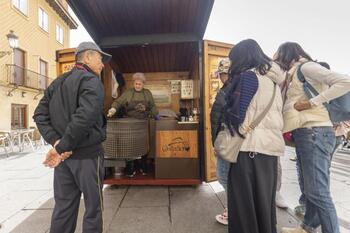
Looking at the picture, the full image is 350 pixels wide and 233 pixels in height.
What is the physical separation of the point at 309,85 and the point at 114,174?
318cm

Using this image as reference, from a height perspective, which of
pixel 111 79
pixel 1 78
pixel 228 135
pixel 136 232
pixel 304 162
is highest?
pixel 1 78

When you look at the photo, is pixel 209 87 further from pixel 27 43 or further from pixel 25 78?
pixel 27 43

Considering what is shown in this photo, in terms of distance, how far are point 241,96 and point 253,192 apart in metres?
0.66

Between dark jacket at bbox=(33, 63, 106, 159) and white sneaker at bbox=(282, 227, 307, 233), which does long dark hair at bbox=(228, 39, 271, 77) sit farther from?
white sneaker at bbox=(282, 227, 307, 233)

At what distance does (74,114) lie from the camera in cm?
169

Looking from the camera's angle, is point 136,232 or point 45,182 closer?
point 136,232

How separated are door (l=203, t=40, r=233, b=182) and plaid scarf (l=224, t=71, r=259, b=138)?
1.96 meters

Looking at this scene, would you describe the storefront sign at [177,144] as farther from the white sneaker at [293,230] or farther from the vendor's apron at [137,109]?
the white sneaker at [293,230]

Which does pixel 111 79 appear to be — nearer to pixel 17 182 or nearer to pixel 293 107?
pixel 17 182

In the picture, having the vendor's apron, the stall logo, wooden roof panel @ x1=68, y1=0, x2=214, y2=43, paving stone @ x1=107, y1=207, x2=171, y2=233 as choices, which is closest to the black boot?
the stall logo

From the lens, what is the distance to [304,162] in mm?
1908

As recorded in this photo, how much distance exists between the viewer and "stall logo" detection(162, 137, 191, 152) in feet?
12.3

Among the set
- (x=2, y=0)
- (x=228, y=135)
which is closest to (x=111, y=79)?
(x=228, y=135)

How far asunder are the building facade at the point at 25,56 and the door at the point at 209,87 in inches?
451
